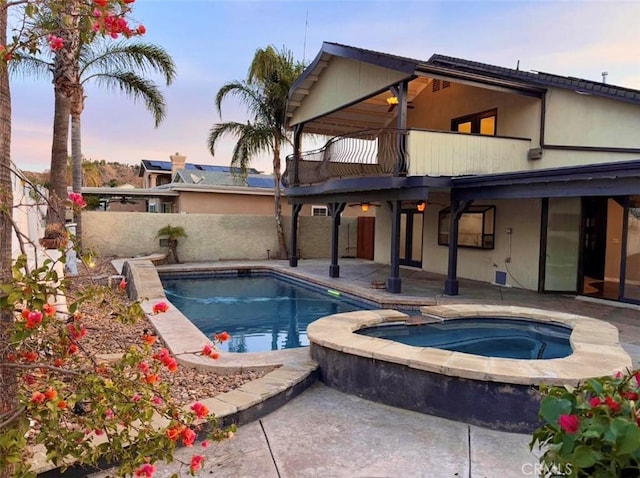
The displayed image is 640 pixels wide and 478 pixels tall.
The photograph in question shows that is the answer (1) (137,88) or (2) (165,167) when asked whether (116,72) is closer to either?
(1) (137,88)

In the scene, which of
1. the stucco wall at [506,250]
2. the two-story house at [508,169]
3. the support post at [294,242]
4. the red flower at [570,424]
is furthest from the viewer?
the support post at [294,242]

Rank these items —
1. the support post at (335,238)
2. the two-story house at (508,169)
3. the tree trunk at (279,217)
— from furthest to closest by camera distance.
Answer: the tree trunk at (279,217)
the support post at (335,238)
the two-story house at (508,169)

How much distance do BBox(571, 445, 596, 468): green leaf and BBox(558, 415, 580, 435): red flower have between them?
6cm

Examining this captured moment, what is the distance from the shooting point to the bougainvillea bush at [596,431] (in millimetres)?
1552

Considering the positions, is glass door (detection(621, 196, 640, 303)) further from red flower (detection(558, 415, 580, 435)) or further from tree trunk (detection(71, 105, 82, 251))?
tree trunk (detection(71, 105, 82, 251))

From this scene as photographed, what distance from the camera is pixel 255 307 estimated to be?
11008 millimetres

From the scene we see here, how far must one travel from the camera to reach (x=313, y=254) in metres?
19.8

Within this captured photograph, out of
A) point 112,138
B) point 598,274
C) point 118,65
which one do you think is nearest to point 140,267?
point 118,65

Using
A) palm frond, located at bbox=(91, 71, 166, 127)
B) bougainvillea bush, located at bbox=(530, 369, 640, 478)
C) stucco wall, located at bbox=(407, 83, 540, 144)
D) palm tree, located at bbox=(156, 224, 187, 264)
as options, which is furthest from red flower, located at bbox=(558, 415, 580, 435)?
palm tree, located at bbox=(156, 224, 187, 264)

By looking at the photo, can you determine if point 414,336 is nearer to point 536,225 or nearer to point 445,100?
point 536,225

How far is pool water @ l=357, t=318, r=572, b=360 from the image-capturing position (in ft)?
21.5

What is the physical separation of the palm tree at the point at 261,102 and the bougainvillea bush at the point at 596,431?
16.3 metres

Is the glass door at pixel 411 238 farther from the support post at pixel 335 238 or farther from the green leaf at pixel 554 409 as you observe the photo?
the green leaf at pixel 554 409

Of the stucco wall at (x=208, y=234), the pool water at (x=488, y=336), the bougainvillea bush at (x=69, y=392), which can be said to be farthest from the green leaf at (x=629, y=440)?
the stucco wall at (x=208, y=234)
